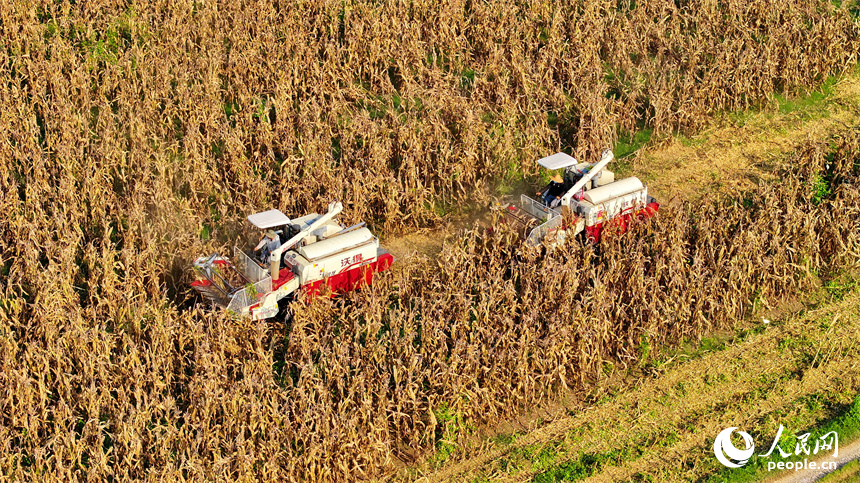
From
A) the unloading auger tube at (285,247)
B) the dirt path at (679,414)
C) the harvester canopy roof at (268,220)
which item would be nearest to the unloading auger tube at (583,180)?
the dirt path at (679,414)

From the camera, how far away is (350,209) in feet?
57.7

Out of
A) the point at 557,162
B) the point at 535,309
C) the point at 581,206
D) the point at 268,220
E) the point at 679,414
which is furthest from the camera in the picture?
the point at 557,162

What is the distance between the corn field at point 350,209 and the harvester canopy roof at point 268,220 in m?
1.24

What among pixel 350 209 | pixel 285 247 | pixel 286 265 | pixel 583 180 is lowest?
pixel 350 209

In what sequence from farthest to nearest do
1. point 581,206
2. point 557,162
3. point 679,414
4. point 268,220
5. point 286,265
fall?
point 557,162, point 581,206, point 286,265, point 268,220, point 679,414

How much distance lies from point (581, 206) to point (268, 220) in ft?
15.8

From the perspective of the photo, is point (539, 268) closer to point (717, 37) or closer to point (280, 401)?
point (280, 401)

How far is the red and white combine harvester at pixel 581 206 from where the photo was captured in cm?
1644

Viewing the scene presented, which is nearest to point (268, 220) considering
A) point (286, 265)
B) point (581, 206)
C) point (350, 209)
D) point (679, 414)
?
point (286, 265)

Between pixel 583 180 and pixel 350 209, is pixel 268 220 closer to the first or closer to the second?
pixel 350 209

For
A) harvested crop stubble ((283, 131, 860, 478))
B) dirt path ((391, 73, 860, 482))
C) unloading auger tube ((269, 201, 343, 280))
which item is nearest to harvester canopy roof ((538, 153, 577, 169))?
harvested crop stubble ((283, 131, 860, 478))

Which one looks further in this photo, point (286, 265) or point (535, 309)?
point (286, 265)

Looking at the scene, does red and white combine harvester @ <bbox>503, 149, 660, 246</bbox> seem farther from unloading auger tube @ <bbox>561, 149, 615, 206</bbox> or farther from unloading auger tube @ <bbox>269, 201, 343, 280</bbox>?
unloading auger tube @ <bbox>269, 201, 343, 280</bbox>

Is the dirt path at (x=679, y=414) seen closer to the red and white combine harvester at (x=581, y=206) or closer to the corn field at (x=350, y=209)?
the corn field at (x=350, y=209)
